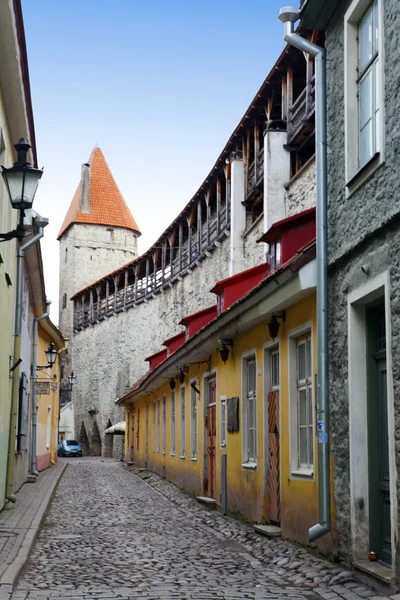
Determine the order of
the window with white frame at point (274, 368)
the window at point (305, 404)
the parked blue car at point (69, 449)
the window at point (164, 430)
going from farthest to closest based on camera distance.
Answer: the parked blue car at point (69, 449), the window at point (164, 430), the window with white frame at point (274, 368), the window at point (305, 404)

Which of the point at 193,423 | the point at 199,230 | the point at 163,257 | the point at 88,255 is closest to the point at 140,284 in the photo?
the point at 163,257

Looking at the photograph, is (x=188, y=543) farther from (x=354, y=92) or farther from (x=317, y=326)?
(x=354, y=92)

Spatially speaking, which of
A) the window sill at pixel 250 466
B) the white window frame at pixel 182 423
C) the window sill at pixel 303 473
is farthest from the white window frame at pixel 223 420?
the white window frame at pixel 182 423

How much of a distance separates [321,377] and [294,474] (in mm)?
1639

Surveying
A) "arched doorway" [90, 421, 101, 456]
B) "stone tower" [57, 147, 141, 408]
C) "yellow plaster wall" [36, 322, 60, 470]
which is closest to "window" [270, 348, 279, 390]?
"yellow plaster wall" [36, 322, 60, 470]

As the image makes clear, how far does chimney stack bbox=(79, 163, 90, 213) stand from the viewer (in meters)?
62.5

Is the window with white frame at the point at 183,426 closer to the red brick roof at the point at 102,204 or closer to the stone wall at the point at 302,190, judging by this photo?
the stone wall at the point at 302,190

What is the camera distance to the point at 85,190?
63406 mm

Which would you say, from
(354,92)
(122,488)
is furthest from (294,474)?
(122,488)

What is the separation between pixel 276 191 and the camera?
21.2 metres

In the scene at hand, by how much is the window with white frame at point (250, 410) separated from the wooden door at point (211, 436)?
2.72 metres

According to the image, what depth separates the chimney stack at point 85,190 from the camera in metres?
62.5

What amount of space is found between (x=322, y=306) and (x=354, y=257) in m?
0.70

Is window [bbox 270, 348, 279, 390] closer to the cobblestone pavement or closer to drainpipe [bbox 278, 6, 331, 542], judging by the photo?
the cobblestone pavement
